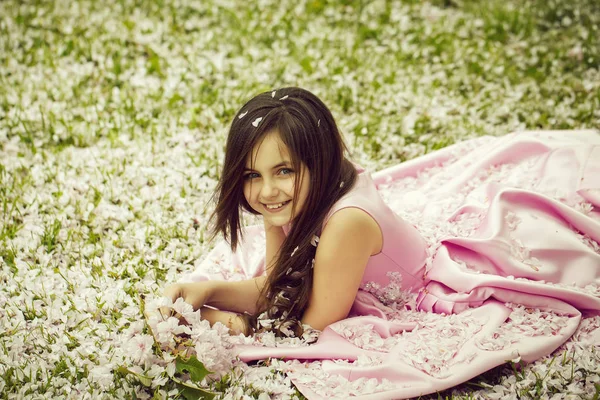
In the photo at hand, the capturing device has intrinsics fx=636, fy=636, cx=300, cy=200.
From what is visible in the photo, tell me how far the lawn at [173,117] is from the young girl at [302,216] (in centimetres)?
33

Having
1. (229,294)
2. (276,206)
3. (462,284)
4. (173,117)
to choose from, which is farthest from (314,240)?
(173,117)

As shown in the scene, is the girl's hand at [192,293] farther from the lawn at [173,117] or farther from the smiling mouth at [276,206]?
the smiling mouth at [276,206]

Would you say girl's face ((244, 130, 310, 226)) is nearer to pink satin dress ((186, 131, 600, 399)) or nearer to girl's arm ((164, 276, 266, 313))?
pink satin dress ((186, 131, 600, 399))

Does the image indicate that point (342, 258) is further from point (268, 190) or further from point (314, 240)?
point (268, 190)

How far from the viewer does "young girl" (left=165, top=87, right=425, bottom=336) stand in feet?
8.82

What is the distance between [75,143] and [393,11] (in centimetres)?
366

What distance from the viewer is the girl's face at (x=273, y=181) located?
2.67 m

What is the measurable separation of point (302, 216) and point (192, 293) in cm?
62

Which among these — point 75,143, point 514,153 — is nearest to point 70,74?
point 75,143

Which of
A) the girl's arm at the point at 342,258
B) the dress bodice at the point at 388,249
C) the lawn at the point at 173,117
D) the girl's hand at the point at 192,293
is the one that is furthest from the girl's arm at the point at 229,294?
the dress bodice at the point at 388,249

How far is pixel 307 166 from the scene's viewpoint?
2.74 metres

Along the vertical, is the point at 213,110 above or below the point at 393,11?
below

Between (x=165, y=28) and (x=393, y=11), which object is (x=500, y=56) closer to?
(x=393, y=11)

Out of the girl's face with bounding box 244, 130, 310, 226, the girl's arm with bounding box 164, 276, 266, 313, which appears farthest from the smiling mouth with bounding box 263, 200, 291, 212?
the girl's arm with bounding box 164, 276, 266, 313
